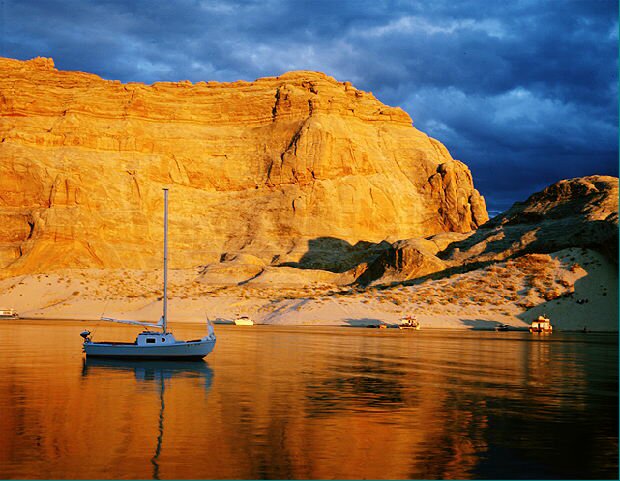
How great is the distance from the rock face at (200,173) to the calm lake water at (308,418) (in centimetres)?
7437

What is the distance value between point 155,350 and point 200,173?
8965 centimetres

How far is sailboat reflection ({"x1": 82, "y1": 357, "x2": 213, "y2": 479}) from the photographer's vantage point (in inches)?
1044

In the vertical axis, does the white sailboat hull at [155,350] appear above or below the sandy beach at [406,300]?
Result: below

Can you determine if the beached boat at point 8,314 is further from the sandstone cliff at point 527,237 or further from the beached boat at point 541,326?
the beached boat at point 541,326

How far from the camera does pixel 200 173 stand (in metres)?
121

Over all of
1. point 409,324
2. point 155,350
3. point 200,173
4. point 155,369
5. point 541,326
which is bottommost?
point 155,369

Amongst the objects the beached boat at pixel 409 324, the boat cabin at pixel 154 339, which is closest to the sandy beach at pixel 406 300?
the beached boat at pixel 409 324

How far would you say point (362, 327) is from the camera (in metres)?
66.9

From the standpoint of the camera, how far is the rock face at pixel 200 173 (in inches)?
4176

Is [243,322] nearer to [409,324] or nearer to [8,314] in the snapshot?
[409,324]

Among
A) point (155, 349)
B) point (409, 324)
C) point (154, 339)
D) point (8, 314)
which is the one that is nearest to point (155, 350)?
point (155, 349)

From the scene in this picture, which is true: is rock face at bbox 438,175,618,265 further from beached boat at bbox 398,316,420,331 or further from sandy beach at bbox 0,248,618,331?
beached boat at bbox 398,316,420,331

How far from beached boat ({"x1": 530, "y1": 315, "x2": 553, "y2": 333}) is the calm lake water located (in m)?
29.5

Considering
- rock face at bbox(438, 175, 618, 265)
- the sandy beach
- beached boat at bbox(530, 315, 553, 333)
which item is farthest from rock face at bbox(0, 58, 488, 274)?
beached boat at bbox(530, 315, 553, 333)
